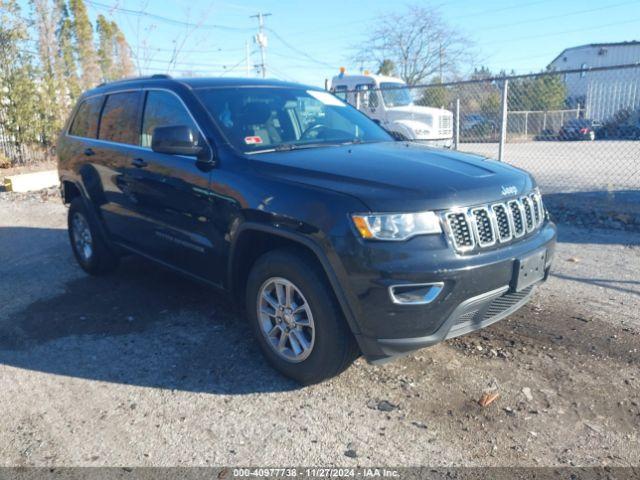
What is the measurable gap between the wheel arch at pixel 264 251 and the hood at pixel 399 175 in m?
0.33

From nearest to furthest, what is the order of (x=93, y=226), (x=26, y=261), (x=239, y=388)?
(x=239, y=388) < (x=93, y=226) < (x=26, y=261)

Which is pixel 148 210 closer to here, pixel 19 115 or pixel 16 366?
pixel 16 366

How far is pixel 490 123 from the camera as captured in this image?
15.2 meters

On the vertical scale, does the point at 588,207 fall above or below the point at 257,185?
below

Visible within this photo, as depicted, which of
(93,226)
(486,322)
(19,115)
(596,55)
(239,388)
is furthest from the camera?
(596,55)

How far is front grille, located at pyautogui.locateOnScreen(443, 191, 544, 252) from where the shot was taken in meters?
2.91

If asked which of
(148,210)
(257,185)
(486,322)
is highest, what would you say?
(257,185)

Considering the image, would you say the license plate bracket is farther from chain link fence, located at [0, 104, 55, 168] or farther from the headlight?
chain link fence, located at [0, 104, 55, 168]

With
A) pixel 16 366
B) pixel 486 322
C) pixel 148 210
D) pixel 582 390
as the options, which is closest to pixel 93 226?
pixel 148 210

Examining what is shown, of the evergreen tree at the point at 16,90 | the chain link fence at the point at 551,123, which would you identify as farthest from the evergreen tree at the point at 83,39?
Answer: the chain link fence at the point at 551,123

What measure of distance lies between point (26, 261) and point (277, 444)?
4920 millimetres

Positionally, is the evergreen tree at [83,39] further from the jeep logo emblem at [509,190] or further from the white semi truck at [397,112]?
the jeep logo emblem at [509,190]

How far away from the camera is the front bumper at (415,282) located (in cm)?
279

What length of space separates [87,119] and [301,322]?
12.2 ft
